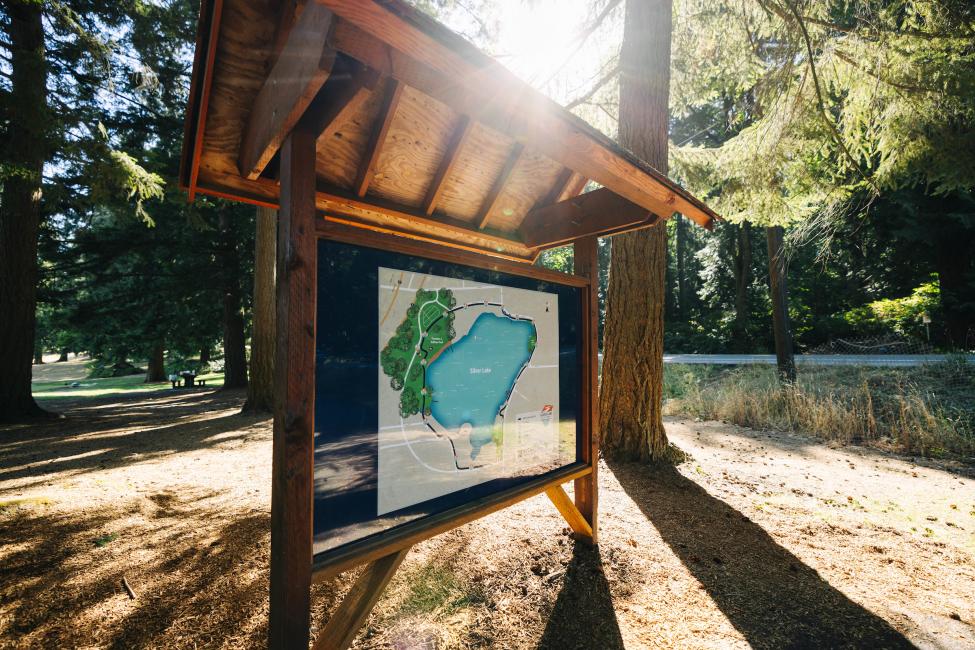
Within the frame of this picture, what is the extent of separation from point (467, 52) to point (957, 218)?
17.8m

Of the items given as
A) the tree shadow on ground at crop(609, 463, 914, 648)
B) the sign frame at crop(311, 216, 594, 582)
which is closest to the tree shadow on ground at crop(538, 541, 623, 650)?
the sign frame at crop(311, 216, 594, 582)

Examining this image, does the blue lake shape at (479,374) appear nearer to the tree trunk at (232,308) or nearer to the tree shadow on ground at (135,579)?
the tree shadow on ground at (135,579)

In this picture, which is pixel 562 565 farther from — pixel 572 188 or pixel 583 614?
pixel 572 188

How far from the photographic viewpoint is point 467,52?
1.47 m

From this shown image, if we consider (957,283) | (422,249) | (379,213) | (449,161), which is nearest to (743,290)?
(957,283)

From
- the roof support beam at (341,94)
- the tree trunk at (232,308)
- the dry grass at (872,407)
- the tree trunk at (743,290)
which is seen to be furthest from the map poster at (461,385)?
the tree trunk at (743,290)

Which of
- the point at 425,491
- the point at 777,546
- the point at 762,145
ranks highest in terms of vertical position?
the point at 762,145

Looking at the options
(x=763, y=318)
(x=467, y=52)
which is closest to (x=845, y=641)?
(x=467, y=52)

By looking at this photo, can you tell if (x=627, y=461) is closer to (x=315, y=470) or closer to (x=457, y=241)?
(x=457, y=241)

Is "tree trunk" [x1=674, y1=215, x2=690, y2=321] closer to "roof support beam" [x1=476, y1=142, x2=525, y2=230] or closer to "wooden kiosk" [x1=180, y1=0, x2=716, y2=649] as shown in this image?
"roof support beam" [x1=476, y1=142, x2=525, y2=230]

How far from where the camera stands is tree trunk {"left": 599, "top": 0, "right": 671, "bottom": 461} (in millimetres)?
4766

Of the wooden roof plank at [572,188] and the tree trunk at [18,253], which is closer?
the wooden roof plank at [572,188]

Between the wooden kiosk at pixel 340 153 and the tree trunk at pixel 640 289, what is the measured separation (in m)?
2.12

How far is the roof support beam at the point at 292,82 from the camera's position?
1284mm
